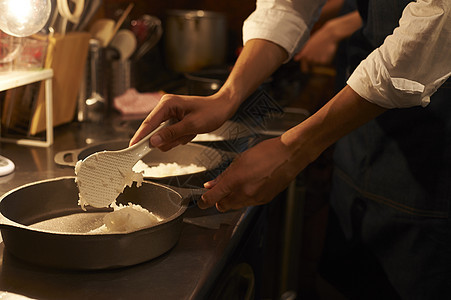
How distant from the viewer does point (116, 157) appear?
3.07 feet

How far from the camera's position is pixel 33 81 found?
137 cm

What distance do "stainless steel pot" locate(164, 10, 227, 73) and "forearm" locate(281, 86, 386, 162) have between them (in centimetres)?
175

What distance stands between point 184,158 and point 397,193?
1.80 feet

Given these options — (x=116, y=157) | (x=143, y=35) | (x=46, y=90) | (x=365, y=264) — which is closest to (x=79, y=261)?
(x=116, y=157)

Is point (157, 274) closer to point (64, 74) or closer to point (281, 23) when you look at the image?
point (281, 23)

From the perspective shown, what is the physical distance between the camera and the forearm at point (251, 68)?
1235 millimetres

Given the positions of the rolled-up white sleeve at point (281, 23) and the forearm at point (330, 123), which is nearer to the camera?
the forearm at point (330, 123)

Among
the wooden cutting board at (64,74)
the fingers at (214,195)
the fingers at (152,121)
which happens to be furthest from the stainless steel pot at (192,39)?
the fingers at (214,195)

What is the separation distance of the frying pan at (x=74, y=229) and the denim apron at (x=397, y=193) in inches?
23.1

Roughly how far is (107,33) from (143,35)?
353 millimetres

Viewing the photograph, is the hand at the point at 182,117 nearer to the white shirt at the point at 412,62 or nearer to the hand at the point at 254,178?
the hand at the point at 254,178

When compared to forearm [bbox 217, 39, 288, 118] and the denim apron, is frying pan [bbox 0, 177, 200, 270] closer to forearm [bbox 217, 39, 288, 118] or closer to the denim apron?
forearm [bbox 217, 39, 288, 118]

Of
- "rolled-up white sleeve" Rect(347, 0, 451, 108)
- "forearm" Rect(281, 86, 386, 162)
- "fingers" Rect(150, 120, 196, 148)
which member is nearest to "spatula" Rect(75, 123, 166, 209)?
A: "fingers" Rect(150, 120, 196, 148)

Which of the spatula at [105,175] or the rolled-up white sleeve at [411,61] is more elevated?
the rolled-up white sleeve at [411,61]
